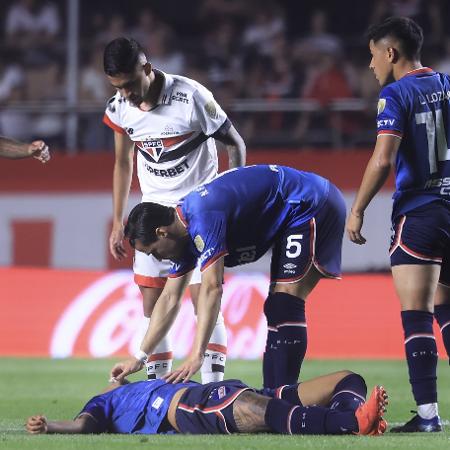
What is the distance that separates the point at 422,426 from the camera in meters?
6.77

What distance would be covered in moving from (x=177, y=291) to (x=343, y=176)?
301 inches

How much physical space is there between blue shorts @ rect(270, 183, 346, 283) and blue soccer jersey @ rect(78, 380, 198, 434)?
106 cm

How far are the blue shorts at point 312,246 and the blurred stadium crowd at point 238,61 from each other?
762 centimetres

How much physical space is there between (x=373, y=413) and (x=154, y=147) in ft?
9.28

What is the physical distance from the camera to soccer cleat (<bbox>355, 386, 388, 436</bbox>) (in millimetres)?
6082

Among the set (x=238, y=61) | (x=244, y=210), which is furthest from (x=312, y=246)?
(x=238, y=61)

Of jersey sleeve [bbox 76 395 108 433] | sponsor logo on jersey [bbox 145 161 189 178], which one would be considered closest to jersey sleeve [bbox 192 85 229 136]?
sponsor logo on jersey [bbox 145 161 189 178]

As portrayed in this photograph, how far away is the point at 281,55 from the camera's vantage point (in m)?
16.2

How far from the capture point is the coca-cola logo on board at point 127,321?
1249 cm

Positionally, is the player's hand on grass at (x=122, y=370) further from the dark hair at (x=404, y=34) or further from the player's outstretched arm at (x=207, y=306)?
the dark hair at (x=404, y=34)

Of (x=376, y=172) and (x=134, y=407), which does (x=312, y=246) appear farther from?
(x=134, y=407)

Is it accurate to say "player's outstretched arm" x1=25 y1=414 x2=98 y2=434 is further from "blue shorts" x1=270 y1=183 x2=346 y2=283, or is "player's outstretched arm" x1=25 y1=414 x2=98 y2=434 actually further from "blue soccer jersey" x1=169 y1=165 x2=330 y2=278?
"blue shorts" x1=270 y1=183 x2=346 y2=283

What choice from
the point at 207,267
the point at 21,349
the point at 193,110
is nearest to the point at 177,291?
the point at 207,267

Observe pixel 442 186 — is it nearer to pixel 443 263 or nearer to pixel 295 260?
pixel 443 263
